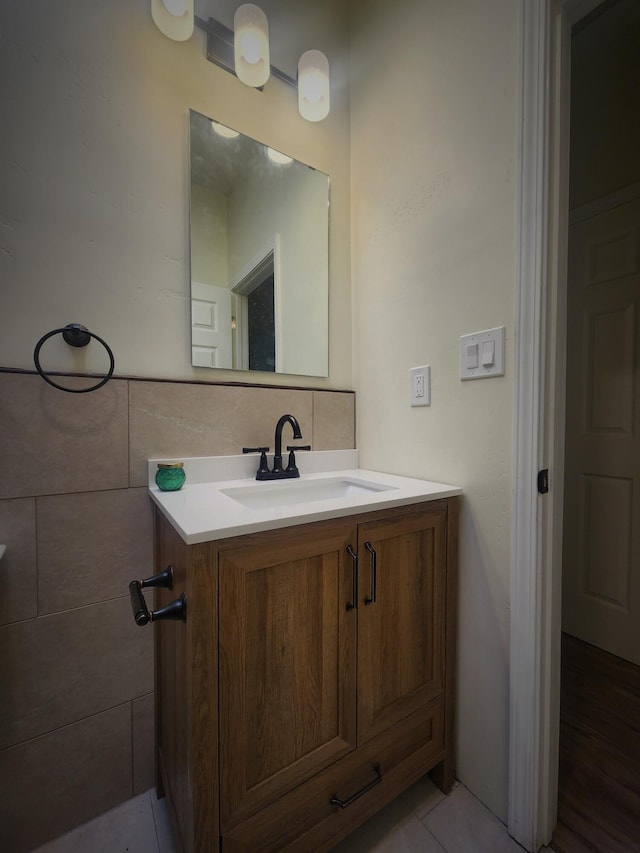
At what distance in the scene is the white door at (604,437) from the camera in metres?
1.52

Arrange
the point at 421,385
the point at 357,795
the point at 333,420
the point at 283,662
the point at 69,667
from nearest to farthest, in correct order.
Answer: the point at 283,662 < the point at 357,795 < the point at 69,667 < the point at 421,385 < the point at 333,420

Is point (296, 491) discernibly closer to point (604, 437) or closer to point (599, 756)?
point (599, 756)

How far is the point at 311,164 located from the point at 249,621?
5.10 feet

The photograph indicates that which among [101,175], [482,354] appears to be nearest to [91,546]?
[101,175]

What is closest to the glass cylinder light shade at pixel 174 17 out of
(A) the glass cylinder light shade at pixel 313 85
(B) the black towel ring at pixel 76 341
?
(A) the glass cylinder light shade at pixel 313 85

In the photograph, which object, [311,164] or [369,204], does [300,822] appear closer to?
[369,204]

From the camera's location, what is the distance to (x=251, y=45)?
3.69 feet

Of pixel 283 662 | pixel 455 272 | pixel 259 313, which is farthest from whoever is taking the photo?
pixel 259 313

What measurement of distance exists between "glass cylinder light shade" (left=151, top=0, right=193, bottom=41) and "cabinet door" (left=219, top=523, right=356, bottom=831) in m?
1.46

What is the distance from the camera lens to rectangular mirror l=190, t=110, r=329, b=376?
1.12 m

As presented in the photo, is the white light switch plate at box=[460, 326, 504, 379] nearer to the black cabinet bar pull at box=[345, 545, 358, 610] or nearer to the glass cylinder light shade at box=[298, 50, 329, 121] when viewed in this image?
the black cabinet bar pull at box=[345, 545, 358, 610]

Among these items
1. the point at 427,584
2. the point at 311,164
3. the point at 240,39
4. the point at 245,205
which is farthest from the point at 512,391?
the point at 240,39

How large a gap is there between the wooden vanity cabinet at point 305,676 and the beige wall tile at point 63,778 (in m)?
0.13

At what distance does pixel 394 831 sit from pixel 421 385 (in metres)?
1.21
